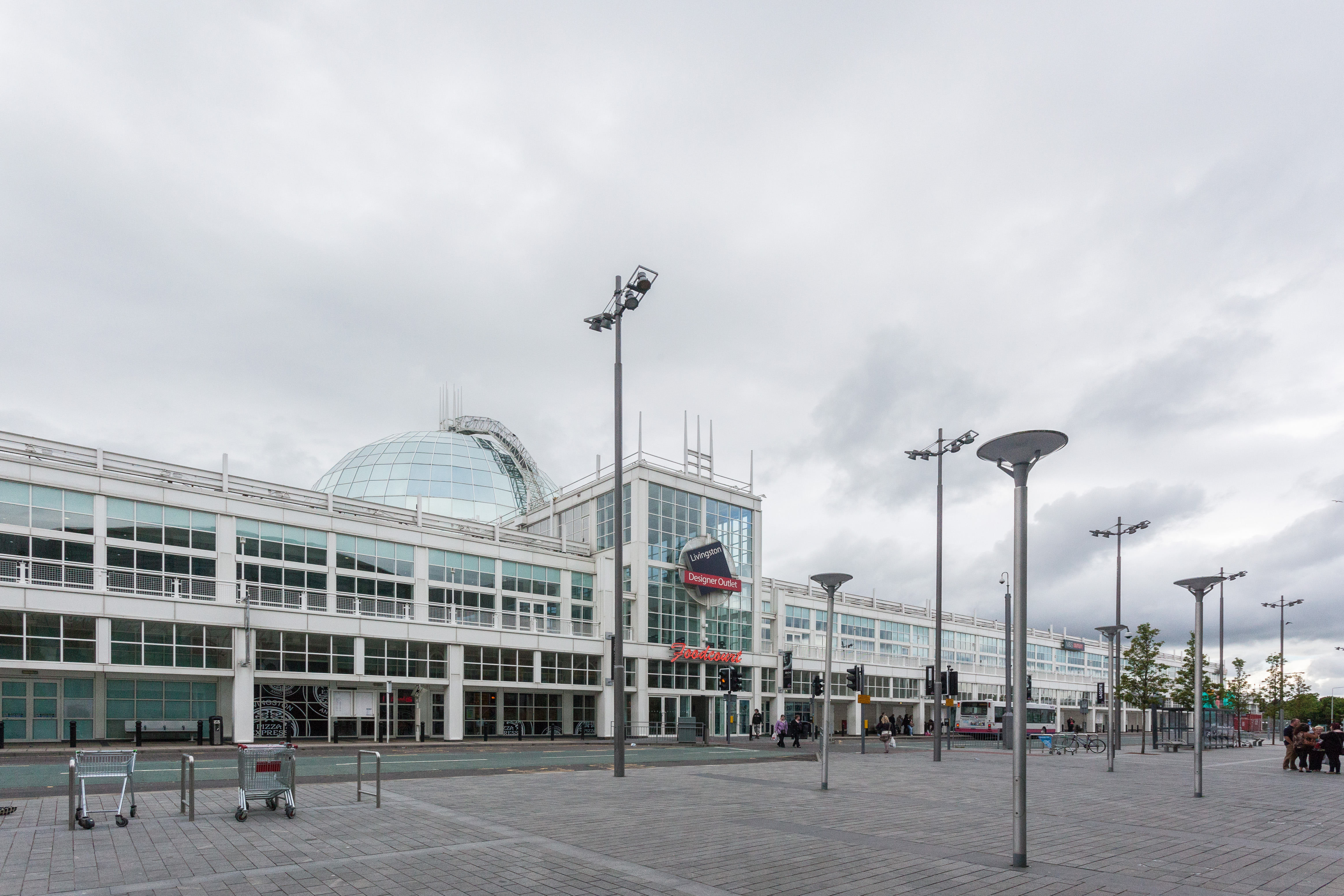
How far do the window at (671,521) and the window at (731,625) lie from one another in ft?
14.1

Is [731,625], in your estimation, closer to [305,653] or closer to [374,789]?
[305,653]

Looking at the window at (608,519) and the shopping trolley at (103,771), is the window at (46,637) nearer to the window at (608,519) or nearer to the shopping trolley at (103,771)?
the shopping trolley at (103,771)

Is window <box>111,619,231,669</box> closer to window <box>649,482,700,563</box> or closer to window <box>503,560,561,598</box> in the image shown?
window <box>503,560,561,598</box>

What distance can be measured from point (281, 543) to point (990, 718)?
142 feet

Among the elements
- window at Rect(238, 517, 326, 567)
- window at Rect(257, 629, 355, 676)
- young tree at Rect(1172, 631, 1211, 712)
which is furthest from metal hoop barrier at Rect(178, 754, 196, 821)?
young tree at Rect(1172, 631, 1211, 712)

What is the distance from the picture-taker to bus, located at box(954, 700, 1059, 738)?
55.6 metres

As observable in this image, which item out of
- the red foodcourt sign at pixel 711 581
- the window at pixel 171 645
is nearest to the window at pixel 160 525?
the window at pixel 171 645

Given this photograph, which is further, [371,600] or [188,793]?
[371,600]

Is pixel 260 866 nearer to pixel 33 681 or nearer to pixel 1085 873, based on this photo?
pixel 1085 873

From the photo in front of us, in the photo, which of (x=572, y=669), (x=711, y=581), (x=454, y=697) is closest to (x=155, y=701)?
(x=454, y=697)

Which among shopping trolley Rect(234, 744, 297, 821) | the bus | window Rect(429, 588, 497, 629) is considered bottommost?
the bus

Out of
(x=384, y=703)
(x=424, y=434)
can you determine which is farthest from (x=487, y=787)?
(x=424, y=434)

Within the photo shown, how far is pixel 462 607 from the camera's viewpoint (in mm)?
41812

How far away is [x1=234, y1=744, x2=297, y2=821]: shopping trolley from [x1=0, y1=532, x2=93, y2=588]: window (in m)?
23.2
